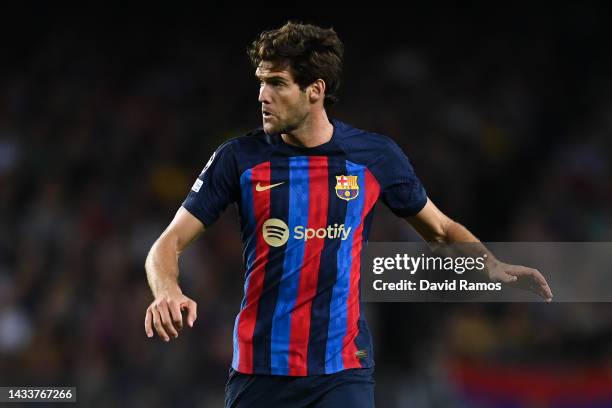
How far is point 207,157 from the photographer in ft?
30.9

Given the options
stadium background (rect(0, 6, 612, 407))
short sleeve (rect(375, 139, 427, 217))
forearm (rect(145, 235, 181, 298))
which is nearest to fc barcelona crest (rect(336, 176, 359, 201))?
short sleeve (rect(375, 139, 427, 217))

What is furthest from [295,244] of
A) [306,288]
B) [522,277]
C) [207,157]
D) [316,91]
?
[207,157]

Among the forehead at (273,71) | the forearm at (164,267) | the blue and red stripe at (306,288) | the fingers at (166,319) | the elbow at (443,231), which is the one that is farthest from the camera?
the elbow at (443,231)

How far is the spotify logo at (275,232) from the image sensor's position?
3.63 metres

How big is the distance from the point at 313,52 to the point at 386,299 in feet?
11.0

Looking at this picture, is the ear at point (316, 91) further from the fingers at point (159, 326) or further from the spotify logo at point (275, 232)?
the fingers at point (159, 326)

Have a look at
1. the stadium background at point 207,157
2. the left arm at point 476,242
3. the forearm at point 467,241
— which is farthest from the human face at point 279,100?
the stadium background at point 207,157

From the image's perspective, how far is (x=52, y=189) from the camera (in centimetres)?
872

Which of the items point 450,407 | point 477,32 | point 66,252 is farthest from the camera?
point 477,32

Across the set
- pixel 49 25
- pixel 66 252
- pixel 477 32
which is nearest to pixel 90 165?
pixel 66 252

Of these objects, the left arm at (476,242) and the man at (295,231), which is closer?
the man at (295,231)

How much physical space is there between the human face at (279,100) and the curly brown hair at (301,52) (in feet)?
0.09

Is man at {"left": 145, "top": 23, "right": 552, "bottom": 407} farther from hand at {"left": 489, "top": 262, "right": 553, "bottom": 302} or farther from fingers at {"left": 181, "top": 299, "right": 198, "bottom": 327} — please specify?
fingers at {"left": 181, "top": 299, "right": 198, "bottom": 327}

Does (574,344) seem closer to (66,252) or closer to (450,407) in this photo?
(450,407)
